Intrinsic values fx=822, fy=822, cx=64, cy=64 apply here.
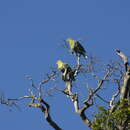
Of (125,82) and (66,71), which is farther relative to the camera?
(66,71)

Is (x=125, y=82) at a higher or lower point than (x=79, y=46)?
lower

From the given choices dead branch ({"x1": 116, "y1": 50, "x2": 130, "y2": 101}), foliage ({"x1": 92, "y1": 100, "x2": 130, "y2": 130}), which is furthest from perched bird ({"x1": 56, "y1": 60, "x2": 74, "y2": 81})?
foliage ({"x1": 92, "y1": 100, "x2": 130, "y2": 130})

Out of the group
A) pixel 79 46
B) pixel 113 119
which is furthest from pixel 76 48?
pixel 113 119

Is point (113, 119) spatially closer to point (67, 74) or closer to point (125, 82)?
point (125, 82)

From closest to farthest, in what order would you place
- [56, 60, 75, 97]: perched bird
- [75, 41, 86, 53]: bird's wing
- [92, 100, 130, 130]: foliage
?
[92, 100, 130, 130]: foliage
[56, 60, 75, 97]: perched bird
[75, 41, 86, 53]: bird's wing

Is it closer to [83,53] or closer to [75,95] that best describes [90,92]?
[75,95]

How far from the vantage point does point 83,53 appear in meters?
33.5

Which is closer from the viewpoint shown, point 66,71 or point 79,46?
point 66,71

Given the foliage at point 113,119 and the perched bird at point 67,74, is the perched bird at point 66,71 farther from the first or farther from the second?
the foliage at point 113,119

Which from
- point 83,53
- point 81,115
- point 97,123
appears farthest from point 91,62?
point 97,123

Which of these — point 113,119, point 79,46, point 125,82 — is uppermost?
point 79,46

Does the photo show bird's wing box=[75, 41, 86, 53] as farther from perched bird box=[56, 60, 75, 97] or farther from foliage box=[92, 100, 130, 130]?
foliage box=[92, 100, 130, 130]

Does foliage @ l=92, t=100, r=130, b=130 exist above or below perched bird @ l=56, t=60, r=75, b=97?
below

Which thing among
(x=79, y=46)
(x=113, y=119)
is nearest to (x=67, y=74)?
(x=79, y=46)
